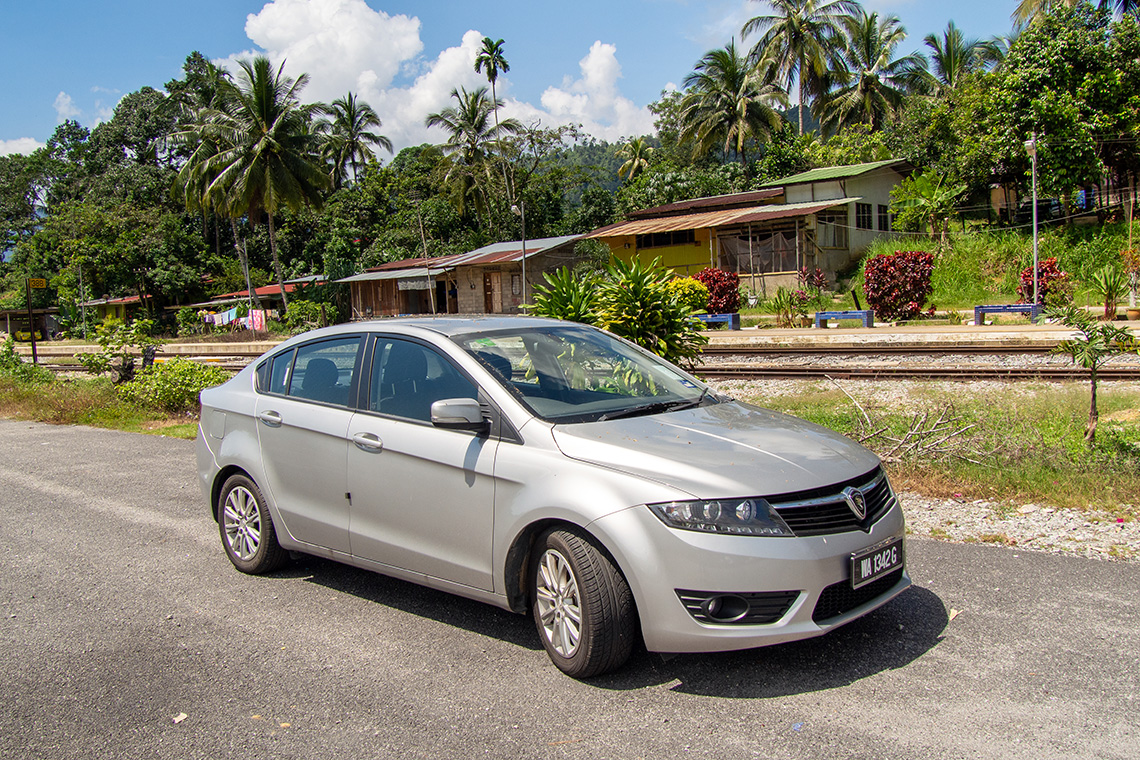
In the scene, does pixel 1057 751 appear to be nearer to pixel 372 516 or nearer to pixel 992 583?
pixel 992 583

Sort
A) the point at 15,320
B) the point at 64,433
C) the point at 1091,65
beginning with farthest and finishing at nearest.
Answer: the point at 15,320 < the point at 1091,65 < the point at 64,433

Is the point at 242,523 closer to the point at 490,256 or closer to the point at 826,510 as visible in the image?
the point at 826,510

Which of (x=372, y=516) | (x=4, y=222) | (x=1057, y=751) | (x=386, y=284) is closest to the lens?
(x=1057, y=751)

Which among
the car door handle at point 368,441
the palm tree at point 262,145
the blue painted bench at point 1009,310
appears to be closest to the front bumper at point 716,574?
the car door handle at point 368,441

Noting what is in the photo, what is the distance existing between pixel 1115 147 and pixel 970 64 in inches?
917

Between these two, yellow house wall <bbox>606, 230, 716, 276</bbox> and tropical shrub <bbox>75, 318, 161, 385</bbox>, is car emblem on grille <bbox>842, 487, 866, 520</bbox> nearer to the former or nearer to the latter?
tropical shrub <bbox>75, 318, 161, 385</bbox>

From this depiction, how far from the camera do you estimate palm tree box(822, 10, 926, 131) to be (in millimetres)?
51719

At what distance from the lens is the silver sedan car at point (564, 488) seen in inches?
132

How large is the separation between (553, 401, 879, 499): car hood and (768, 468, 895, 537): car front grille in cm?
4

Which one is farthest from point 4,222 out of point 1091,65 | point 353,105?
point 1091,65

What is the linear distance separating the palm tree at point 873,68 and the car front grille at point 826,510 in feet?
178

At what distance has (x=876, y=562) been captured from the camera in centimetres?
362

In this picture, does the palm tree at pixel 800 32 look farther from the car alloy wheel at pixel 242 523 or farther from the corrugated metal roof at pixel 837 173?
the car alloy wheel at pixel 242 523

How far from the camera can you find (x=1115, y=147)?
1197 inches
